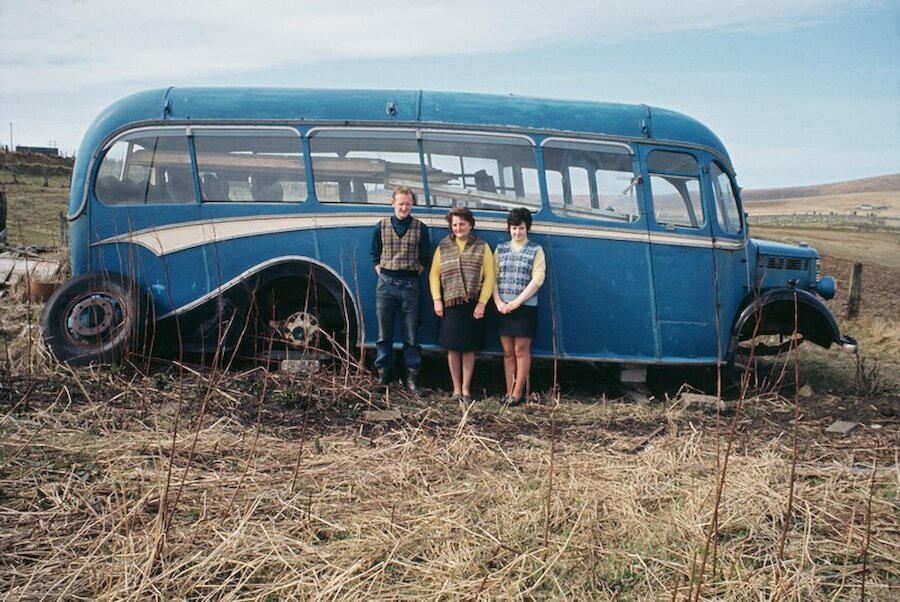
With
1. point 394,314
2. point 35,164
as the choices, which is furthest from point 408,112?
point 35,164

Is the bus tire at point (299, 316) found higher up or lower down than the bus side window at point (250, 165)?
lower down

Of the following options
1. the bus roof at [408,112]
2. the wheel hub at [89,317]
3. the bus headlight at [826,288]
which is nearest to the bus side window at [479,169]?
the bus roof at [408,112]

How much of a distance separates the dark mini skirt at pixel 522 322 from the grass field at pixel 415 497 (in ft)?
2.14

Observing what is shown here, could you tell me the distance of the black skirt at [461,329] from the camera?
7.89 metres

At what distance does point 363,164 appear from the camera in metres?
8.50

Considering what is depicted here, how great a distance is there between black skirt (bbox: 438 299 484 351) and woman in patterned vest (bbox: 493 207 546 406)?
219 millimetres

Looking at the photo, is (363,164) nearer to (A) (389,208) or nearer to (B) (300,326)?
(A) (389,208)

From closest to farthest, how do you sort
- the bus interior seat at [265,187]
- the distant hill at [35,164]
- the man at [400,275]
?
the man at [400,275] → the bus interior seat at [265,187] → the distant hill at [35,164]

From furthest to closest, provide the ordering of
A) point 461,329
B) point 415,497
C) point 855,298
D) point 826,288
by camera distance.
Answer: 1. point 855,298
2. point 826,288
3. point 461,329
4. point 415,497

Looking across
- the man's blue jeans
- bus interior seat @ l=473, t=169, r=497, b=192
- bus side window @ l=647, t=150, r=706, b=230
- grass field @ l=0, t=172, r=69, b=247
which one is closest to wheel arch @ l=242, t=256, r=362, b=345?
the man's blue jeans

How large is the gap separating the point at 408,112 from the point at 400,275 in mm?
1653

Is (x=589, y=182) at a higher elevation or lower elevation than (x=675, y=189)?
higher

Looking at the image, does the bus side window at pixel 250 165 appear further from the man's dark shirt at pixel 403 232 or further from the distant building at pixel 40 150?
the distant building at pixel 40 150

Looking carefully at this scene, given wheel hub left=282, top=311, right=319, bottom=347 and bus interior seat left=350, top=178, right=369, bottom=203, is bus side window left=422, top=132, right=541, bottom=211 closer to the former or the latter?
bus interior seat left=350, top=178, right=369, bottom=203
